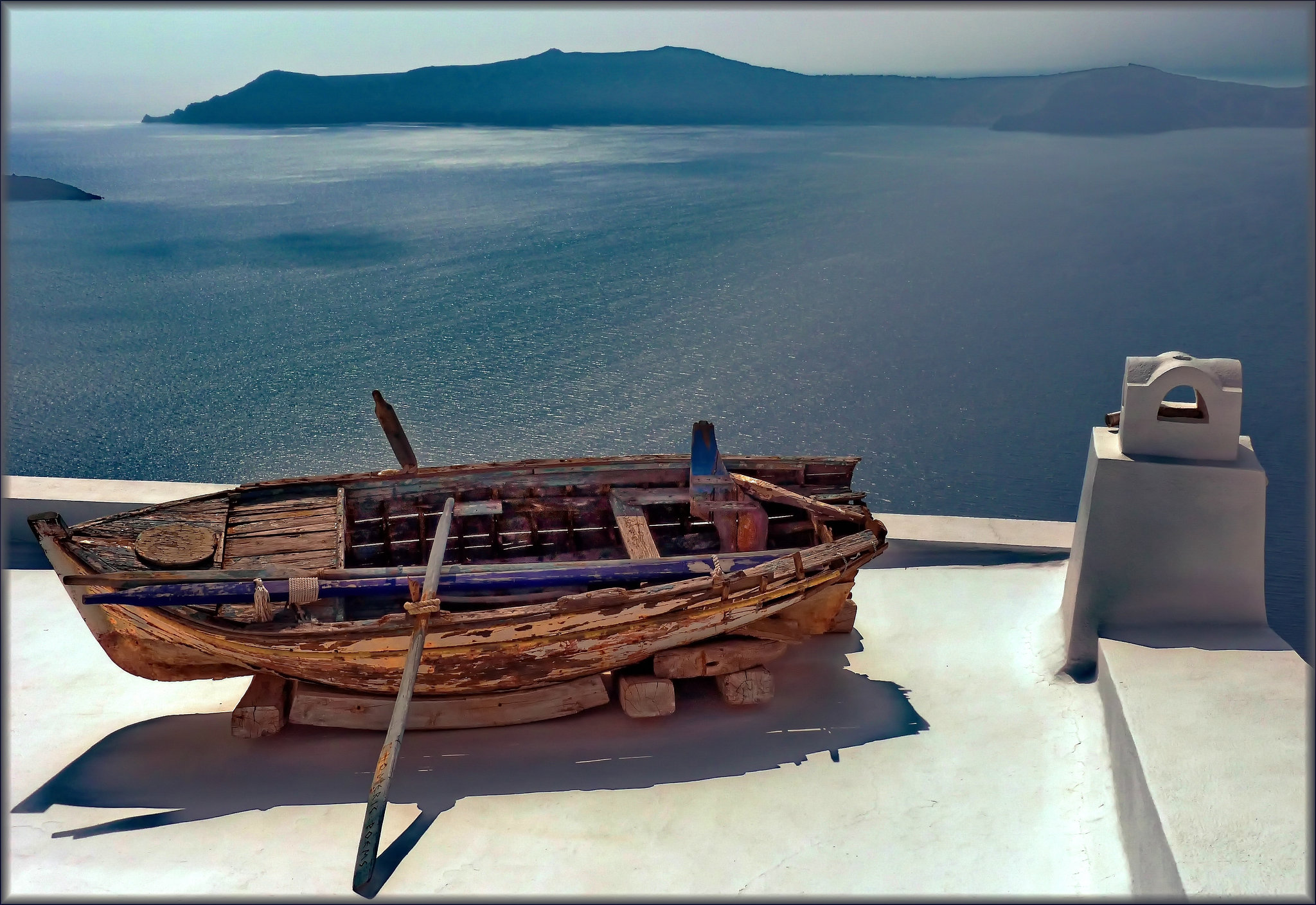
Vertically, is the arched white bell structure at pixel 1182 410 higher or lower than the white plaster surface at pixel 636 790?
higher

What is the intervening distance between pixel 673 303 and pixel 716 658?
9.89 meters

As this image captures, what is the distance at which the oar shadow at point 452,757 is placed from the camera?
583 cm

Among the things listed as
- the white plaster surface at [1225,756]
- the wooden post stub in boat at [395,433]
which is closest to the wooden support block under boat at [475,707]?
the wooden post stub in boat at [395,433]

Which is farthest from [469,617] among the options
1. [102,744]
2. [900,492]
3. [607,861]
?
[900,492]

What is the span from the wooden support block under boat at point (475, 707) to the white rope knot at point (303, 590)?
2.46 ft

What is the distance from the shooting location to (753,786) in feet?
19.4

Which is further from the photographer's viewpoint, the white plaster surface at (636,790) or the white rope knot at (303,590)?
the white rope knot at (303,590)

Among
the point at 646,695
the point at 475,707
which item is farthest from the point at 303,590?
the point at 646,695

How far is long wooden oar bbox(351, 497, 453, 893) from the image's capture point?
4949mm

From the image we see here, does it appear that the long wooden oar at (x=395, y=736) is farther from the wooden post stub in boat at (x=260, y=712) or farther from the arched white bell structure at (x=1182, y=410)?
the arched white bell structure at (x=1182, y=410)

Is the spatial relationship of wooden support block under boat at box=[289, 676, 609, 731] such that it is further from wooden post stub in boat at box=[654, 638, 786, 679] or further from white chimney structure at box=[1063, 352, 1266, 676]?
white chimney structure at box=[1063, 352, 1266, 676]

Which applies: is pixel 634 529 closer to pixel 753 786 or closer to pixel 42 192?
pixel 753 786

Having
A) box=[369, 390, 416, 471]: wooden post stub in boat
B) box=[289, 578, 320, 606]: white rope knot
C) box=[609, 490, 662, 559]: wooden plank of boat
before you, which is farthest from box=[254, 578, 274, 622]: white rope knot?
box=[609, 490, 662, 559]: wooden plank of boat

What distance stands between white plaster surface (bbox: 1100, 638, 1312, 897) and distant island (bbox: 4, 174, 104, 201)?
20.2 m
